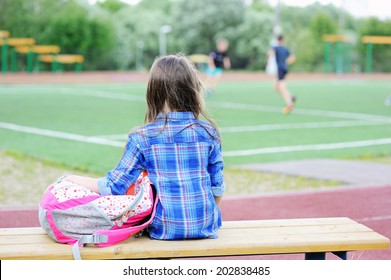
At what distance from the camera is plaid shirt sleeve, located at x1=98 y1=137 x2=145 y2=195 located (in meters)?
3.78

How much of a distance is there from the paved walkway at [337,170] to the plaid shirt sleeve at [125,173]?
466cm

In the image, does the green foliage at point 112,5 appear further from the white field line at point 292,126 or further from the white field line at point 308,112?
the white field line at point 292,126

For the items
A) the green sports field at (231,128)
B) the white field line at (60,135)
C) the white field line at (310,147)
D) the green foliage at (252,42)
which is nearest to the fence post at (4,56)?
the green sports field at (231,128)

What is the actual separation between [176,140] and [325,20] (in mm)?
46425

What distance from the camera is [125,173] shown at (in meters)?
3.80

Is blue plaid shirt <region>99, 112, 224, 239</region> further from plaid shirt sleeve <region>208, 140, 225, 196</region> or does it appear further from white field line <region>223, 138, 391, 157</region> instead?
white field line <region>223, 138, 391, 157</region>

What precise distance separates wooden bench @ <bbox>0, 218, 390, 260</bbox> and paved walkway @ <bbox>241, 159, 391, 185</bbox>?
4.15 metres

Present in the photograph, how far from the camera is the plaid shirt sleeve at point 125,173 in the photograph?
3.78 m

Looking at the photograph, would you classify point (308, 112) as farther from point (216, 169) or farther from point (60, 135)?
point (216, 169)

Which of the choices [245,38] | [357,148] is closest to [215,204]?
[357,148]

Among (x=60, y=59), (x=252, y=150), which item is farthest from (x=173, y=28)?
(x=252, y=150)

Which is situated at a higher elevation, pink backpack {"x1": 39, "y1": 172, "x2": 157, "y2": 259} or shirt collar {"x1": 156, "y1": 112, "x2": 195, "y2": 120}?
shirt collar {"x1": 156, "y1": 112, "x2": 195, "y2": 120}

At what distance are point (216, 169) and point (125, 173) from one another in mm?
527

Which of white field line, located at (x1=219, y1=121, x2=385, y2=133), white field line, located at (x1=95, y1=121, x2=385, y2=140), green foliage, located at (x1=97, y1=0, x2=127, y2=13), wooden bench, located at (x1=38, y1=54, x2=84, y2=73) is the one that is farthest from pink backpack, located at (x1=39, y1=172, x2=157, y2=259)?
green foliage, located at (x1=97, y1=0, x2=127, y2=13)
